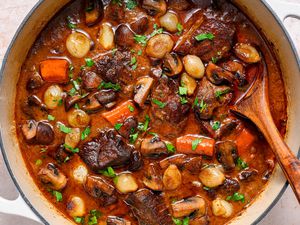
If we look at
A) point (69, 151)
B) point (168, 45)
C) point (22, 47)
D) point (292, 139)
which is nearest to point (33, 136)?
point (69, 151)

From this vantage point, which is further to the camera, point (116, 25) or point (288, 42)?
point (116, 25)

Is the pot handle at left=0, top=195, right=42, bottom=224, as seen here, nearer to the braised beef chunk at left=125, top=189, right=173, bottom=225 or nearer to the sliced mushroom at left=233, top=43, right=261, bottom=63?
the braised beef chunk at left=125, top=189, right=173, bottom=225

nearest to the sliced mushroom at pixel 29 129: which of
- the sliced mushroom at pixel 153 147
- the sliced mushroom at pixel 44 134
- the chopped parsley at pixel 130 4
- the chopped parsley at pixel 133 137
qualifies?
the sliced mushroom at pixel 44 134

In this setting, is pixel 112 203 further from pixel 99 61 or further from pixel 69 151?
pixel 99 61

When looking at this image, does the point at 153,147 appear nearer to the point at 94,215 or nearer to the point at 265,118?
the point at 94,215

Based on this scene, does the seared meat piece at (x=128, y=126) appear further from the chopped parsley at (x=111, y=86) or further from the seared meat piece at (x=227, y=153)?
the seared meat piece at (x=227, y=153)

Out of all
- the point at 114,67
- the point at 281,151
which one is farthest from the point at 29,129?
the point at 281,151
